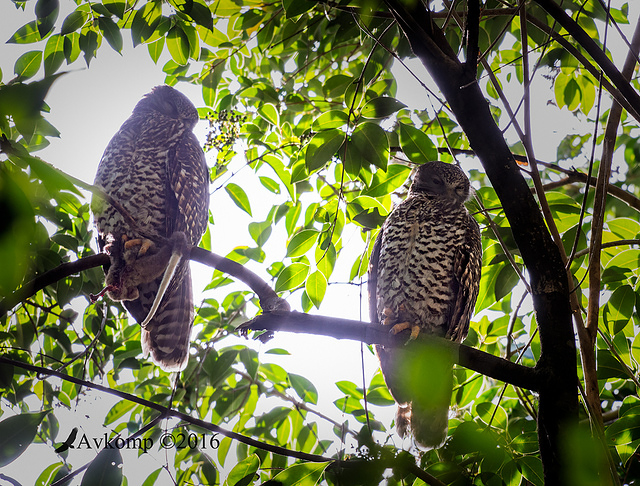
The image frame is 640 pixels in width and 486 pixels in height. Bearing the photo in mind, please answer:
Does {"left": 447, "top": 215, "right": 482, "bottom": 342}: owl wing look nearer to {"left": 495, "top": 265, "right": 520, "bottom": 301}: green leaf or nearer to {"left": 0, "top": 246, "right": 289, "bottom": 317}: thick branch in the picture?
{"left": 495, "top": 265, "right": 520, "bottom": 301}: green leaf

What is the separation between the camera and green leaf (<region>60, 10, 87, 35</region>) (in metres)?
1.99

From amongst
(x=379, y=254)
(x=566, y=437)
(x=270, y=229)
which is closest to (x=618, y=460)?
(x=566, y=437)

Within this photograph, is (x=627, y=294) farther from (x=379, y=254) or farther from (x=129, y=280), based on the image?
(x=129, y=280)

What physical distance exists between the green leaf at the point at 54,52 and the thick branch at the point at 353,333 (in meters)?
1.50

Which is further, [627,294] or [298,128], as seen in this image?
[298,128]

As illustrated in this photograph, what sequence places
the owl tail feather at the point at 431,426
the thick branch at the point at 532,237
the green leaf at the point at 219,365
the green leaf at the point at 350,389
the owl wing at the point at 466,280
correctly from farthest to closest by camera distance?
the green leaf at the point at 350,389
the owl wing at the point at 466,280
the green leaf at the point at 219,365
the owl tail feather at the point at 431,426
the thick branch at the point at 532,237

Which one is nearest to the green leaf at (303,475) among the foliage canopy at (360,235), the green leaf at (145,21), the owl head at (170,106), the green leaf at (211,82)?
the foliage canopy at (360,235)

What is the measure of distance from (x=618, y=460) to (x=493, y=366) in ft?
3.07

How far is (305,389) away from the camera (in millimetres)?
2574

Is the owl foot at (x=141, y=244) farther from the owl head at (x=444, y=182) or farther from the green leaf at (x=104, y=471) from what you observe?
the owl head at (x=444, y=182)

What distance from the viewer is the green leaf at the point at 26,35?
2.05m

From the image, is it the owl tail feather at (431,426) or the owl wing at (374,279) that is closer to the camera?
the owl tail feather at (431,426)

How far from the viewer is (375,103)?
6.02 ft

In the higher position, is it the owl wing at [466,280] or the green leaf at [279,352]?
the owl wing at [466,280]
